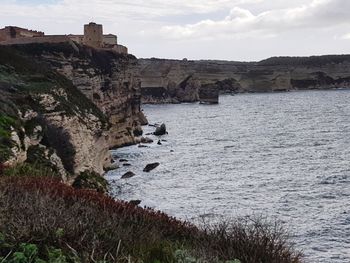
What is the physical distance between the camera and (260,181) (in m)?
39.7

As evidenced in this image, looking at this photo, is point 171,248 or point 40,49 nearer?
→ point 171,248

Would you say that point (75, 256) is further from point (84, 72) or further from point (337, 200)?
point (84, 72)

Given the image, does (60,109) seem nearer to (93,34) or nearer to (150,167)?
(150,167)

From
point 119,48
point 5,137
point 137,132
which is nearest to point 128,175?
point 5,137

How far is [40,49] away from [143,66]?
459 feet

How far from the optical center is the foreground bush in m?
8.00

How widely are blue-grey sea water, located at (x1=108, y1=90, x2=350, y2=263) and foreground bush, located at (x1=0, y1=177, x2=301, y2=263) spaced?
6.86 meters

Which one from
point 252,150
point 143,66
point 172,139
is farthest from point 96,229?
point 143,66

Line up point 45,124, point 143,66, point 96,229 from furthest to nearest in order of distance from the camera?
1. point 143,66
2. point 45,124
3. point 96,229

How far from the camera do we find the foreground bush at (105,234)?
8000 millimetres

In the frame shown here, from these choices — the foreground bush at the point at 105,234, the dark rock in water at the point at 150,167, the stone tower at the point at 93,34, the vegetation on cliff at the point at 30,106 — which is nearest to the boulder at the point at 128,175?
the dark rock in water at the point at 150,167

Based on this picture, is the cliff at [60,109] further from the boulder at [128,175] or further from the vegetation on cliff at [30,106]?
the boulder at [128,175]

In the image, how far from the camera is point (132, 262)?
7645 mm

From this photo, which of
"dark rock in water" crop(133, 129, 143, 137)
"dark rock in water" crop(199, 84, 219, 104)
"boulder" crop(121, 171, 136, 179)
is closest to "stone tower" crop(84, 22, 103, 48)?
"dark rock in water" crop(133, 129, 143, 137)
